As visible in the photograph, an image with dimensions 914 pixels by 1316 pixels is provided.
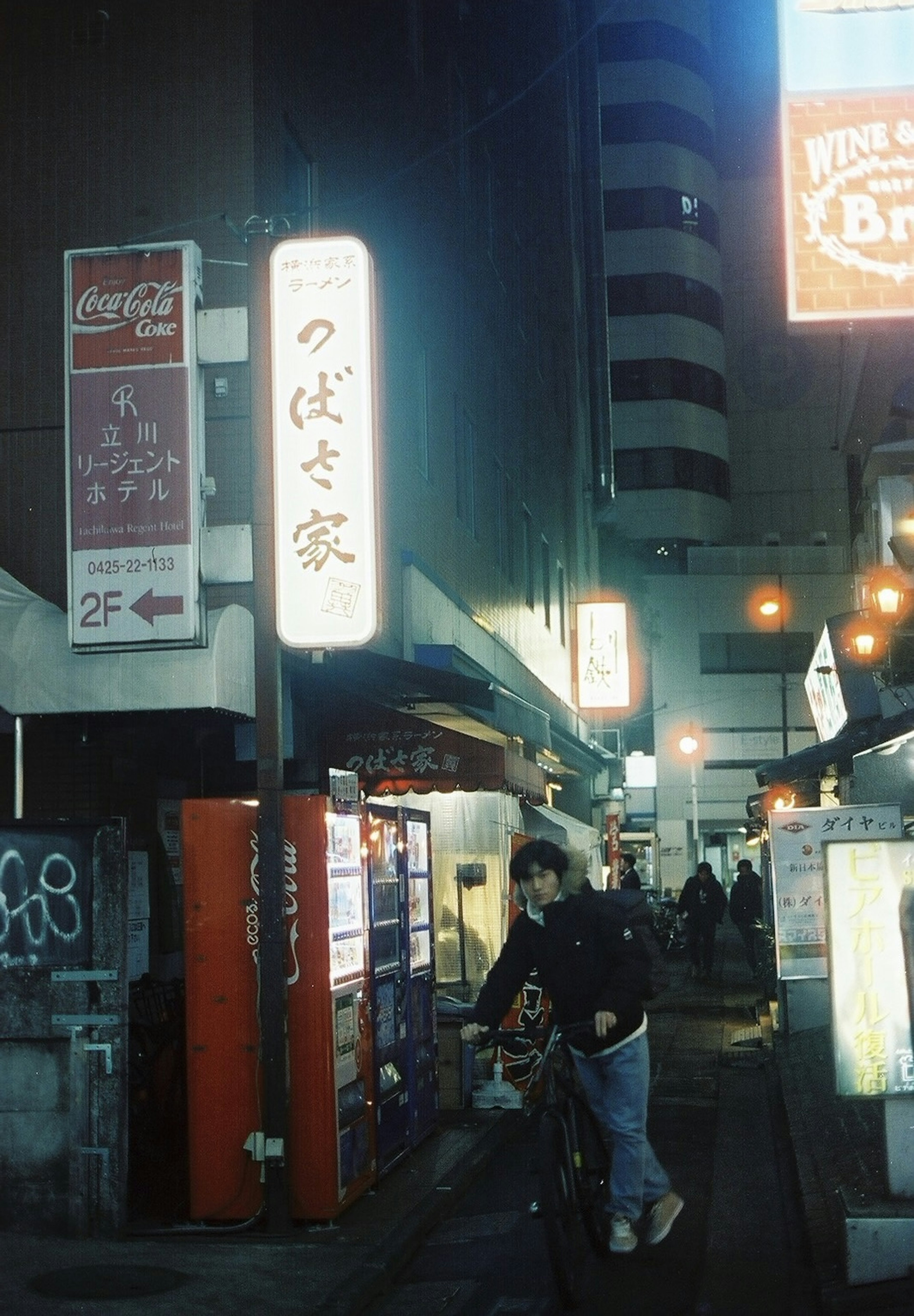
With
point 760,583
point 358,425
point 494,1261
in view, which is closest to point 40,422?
point 358,425

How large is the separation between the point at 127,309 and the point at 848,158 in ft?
18.3

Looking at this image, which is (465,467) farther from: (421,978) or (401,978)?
(401,978)

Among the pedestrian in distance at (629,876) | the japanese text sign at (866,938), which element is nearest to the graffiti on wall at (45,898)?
the japanese text sign at (866,938)

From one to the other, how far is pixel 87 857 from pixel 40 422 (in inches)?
213

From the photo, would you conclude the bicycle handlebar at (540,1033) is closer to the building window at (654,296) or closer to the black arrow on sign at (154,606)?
the black arrow on sign at (154,606)

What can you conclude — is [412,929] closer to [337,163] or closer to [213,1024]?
[213,1024]

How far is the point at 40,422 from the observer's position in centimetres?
1261

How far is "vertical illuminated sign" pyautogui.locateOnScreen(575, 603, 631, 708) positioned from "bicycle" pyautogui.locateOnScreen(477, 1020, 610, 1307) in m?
30.8

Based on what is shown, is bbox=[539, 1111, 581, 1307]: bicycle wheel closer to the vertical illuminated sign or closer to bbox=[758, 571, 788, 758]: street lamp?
the vertical illuminated sign

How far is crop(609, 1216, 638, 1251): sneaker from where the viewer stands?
24.6 ft

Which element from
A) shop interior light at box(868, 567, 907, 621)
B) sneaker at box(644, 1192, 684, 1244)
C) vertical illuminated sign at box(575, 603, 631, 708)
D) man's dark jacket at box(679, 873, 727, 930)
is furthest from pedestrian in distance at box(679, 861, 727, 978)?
sneaker at box(644, 1192, 684, 1244)

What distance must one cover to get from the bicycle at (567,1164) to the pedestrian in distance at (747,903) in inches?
730

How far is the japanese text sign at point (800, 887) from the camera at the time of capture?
16.2 metres

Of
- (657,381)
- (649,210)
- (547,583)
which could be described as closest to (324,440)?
(547,583)
